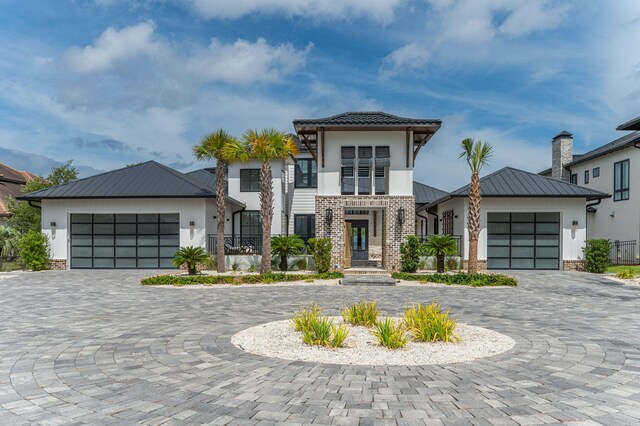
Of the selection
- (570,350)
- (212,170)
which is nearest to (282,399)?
(570,350)

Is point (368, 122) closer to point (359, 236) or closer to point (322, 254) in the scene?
point (322, 254)

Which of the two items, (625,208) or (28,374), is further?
(625,208)

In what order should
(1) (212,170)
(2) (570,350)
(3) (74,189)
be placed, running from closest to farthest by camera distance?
(2) (570,350)
(3) (74,189)
(1) (212,170)

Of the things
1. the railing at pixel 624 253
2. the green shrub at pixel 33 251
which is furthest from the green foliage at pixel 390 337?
the railing at pixel 624 253

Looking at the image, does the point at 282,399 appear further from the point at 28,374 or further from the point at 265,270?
the point at 265,270

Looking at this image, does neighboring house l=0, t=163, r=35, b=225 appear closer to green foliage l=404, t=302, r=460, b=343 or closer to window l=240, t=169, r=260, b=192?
window l=240, t=169, r=260, b=192

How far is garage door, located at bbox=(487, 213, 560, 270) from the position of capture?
820 inches

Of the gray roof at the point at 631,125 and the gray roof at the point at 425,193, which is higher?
the gray roof at the point at 631,125

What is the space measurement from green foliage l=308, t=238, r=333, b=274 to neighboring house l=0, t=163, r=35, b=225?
78.5 feet

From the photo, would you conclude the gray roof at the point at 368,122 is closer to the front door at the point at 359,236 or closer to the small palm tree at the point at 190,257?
the small palm tree at the point at 190,257

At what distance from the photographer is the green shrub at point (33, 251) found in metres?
19.9

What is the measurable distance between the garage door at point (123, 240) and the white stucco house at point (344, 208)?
0.17ft

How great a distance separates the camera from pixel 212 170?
104ft

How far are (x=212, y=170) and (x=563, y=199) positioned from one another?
23982 mm
